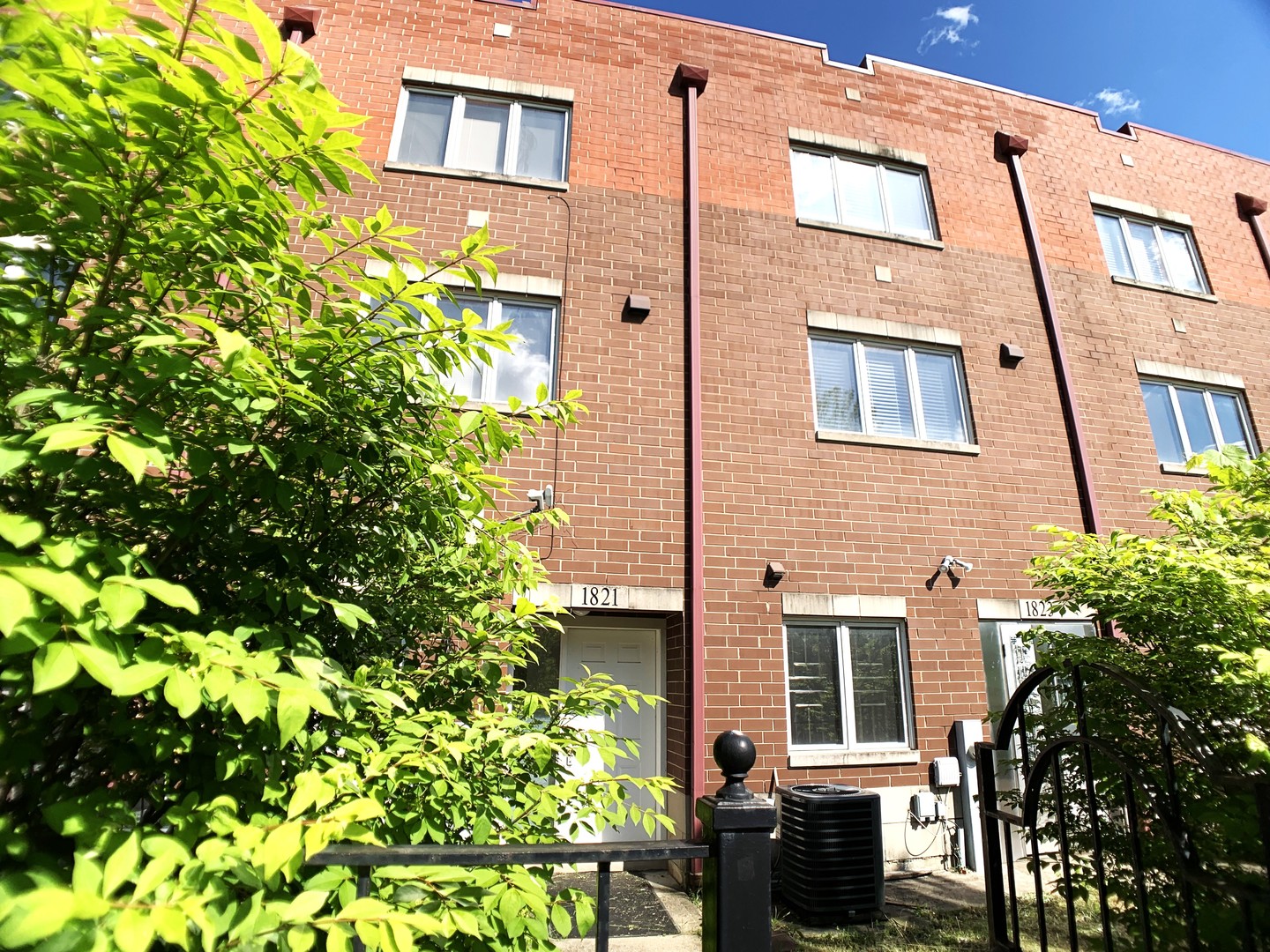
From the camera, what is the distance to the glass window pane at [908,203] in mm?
10000

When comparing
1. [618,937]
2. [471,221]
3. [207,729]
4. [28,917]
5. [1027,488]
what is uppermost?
[471,221]

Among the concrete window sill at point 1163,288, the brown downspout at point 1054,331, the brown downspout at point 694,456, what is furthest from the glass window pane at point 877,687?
the concrete window sill at point 1163,288

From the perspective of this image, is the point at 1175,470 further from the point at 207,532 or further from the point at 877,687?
the point at 207,532

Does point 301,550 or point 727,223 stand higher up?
point 727,223

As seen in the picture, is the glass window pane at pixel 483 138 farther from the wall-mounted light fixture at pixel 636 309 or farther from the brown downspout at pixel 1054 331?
the brown downspout at pixel 1054 331

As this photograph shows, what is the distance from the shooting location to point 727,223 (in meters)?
8.98

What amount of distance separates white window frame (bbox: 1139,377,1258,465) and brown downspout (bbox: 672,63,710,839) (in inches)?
310

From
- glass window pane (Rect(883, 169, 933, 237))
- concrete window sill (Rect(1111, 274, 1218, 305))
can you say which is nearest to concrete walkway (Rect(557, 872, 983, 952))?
glass window pane (Rect(883, 169, 933, 237))

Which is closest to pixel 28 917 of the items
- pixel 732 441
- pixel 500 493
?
pixel 500 493

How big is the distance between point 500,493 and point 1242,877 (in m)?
6.47

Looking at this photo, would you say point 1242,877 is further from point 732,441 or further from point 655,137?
point 655,137

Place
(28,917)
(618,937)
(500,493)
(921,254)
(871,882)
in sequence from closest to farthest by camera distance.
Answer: (28,917), (618,937), (871,882), (500,493), (921,254)

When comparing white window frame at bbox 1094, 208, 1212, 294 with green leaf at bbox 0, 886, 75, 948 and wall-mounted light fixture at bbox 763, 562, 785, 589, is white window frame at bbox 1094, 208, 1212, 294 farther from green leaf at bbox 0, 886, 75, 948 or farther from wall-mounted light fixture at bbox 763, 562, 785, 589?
green leaf at bbox 0, 886, 75, 948

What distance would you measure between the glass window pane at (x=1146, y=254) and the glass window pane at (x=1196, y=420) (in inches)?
85.7
